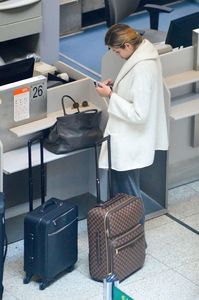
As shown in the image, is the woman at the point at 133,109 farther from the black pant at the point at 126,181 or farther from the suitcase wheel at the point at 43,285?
the suitcase wheel at the point at 43,285

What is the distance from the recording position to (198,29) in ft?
19.1

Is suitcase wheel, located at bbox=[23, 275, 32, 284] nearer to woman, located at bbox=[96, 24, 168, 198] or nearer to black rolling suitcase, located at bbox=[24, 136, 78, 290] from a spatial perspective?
black rolling suitcase, located at bbox=[24, 136, 78, 290]

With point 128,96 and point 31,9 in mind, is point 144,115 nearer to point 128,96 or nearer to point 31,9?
point 128,96

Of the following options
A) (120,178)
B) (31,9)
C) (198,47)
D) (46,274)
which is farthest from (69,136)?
(31,9)

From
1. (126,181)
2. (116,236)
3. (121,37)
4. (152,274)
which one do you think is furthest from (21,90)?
(152,274)

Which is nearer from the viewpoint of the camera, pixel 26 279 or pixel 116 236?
pixel 116 236

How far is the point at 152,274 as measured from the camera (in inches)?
204

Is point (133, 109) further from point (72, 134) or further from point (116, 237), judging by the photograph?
point (116, 237)

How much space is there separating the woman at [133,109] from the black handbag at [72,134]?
13 centimetres

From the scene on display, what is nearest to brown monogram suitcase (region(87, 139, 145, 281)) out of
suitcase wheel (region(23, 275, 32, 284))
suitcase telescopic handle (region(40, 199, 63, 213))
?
suitcase telescopic handle (region(40, 199, 63, 213))

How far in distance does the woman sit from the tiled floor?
44cm

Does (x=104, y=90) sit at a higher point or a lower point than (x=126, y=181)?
higher

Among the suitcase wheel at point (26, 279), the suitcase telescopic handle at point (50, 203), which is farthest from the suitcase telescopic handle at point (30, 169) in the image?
the suitcase wheel at point (26, 279)

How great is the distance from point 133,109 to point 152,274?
98cm
